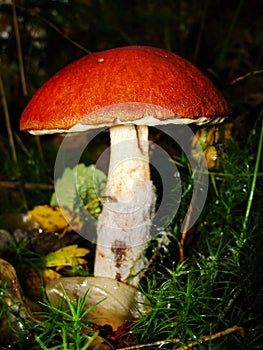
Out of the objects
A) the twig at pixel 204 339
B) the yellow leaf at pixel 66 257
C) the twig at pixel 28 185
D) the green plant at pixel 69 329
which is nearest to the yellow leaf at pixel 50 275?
the yellow leaf at pixel 66 257

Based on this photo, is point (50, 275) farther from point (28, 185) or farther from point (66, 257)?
point (28, 185)

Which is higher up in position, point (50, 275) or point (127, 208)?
point (127, 208)

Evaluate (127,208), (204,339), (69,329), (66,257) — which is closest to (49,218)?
(66,257)

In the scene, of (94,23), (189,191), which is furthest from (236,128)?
(94,23)

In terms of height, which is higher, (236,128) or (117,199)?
(236,128)

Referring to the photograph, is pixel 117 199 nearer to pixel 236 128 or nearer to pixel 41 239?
pixel 41 239

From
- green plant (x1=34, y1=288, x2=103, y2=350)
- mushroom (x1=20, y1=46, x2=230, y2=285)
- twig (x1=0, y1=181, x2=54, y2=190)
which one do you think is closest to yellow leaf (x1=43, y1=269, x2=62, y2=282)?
mushroom (x1=20, y1=46, x2=230, y2=285)

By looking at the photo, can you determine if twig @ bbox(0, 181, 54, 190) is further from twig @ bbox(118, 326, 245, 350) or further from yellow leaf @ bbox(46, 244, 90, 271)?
twig @ bbox(118, 326, 245, 350)
